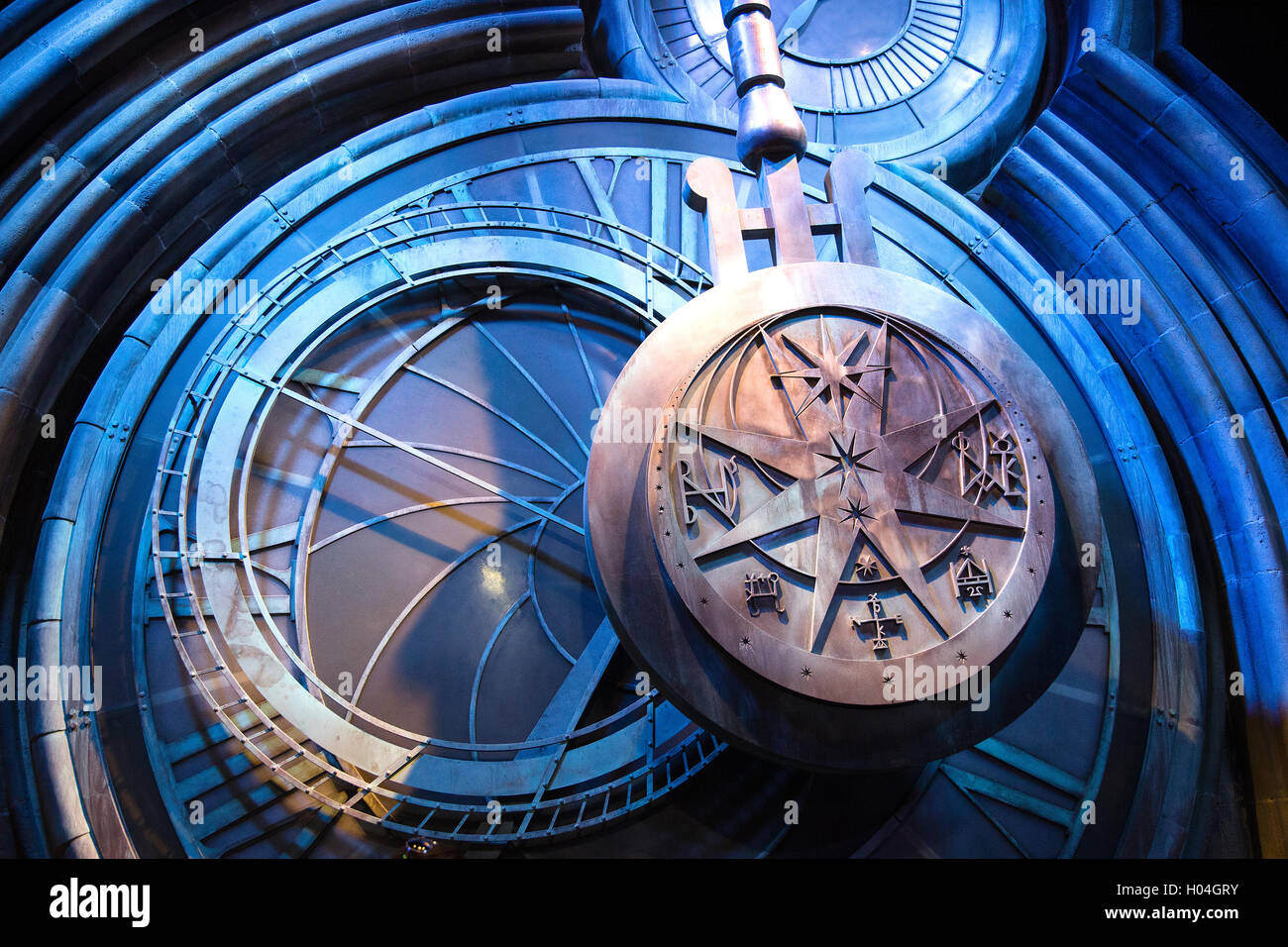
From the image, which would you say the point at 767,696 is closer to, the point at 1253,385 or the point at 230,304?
the point at 230,304

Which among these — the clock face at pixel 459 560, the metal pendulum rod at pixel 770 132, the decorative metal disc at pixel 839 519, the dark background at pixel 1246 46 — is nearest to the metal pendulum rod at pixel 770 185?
the metal pendulum rod at pixel 770 132

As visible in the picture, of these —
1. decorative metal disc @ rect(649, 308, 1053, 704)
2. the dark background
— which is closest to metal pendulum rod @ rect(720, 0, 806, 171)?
decorative metal disc @ rect(649, 308, 1053, 704)

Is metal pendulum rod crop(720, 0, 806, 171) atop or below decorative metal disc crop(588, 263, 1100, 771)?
atop

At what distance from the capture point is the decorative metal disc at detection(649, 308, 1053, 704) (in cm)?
369

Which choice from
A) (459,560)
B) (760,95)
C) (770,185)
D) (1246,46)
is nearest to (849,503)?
(770,185)

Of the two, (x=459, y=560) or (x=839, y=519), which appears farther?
(x=459, y=560)

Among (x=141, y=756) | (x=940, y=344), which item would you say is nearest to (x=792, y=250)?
(x=940, y=344)

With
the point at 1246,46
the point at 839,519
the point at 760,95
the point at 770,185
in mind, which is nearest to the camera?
the point at 839,519

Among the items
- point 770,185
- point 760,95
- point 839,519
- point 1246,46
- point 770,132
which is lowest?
point 839,519

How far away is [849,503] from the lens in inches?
155

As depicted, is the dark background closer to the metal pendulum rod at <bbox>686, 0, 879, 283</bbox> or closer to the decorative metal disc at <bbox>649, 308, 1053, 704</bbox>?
the metal pendulum rod at <bbox>686, 0, 879, 283</bbox>

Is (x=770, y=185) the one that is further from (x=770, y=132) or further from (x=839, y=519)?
(x=839, y=519)

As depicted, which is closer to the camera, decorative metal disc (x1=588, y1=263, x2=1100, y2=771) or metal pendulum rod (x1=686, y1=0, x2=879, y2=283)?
decorative metal disc (x1=588, y1=263, x2=1100, y2=771)

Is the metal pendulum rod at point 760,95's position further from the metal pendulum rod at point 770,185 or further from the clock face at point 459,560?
the clock face at point 459,560
